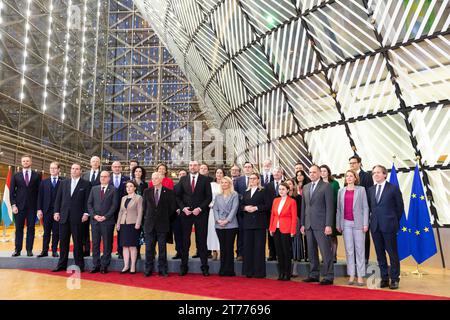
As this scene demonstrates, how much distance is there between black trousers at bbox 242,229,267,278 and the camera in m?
6.20

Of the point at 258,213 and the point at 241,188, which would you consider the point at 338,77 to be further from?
the point at 258,213

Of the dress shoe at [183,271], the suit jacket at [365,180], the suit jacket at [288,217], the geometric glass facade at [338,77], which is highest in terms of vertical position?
the geometric glass facade at [338,77]

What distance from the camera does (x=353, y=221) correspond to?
574cm

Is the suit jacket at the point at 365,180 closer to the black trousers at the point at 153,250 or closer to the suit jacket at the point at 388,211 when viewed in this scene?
the suit jacket at the point at 388,211

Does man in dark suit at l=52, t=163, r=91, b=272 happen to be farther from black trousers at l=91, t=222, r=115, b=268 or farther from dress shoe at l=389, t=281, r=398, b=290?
dress shoe at l=389, t=281, r=398, b=290

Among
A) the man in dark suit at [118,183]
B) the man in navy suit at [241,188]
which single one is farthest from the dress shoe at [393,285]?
the man in dark suit at [118,183]

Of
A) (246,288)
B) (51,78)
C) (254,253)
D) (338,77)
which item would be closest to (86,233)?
(254,253)

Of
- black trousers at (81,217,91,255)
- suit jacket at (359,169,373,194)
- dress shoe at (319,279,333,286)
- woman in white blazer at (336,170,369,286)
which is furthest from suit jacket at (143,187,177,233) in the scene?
suit jacket at (359,169,373,194)

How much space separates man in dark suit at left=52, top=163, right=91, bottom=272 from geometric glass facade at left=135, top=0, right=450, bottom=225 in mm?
7009

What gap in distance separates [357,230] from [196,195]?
2524mm

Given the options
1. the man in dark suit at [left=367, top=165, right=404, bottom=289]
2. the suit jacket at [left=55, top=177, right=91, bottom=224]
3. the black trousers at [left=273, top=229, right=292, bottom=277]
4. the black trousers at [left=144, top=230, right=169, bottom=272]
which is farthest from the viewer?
the suit jacket at [left=55, top=177, right=91, bottom=224]

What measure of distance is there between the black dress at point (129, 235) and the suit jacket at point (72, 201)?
77 centimetres

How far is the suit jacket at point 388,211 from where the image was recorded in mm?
5555
